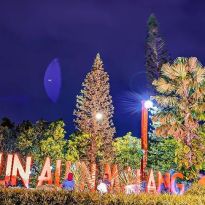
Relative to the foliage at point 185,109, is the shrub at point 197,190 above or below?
below

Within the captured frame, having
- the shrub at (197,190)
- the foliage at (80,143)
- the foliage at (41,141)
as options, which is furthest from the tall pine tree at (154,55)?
the shrub at (197,190)

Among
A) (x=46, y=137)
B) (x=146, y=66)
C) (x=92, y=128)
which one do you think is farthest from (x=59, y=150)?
(x=146, y=66)

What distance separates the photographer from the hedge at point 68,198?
7.95m

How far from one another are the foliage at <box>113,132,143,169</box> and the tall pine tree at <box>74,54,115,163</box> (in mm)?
1479

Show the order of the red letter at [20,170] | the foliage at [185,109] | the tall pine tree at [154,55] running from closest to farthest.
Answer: the red letter at [20,170], the foliage at [185,109], the tall pine tree at [154,55]

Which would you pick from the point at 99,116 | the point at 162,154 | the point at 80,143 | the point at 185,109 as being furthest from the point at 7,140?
the point at 185,109

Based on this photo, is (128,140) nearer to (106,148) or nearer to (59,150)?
(106,148)

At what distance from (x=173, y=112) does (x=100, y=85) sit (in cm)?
2335

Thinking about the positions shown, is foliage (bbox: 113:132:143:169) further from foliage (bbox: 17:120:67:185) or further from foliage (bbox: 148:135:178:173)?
foliage (bbox: 17:120:67:185)

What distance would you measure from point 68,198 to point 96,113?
39.0 metres

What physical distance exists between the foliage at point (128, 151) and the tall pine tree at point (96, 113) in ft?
4.85

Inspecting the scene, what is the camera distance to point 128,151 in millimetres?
43406

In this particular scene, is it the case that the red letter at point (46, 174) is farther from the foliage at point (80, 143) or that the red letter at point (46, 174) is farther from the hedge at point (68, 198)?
the foliage at point (80, 143)

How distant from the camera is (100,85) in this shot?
160ft
